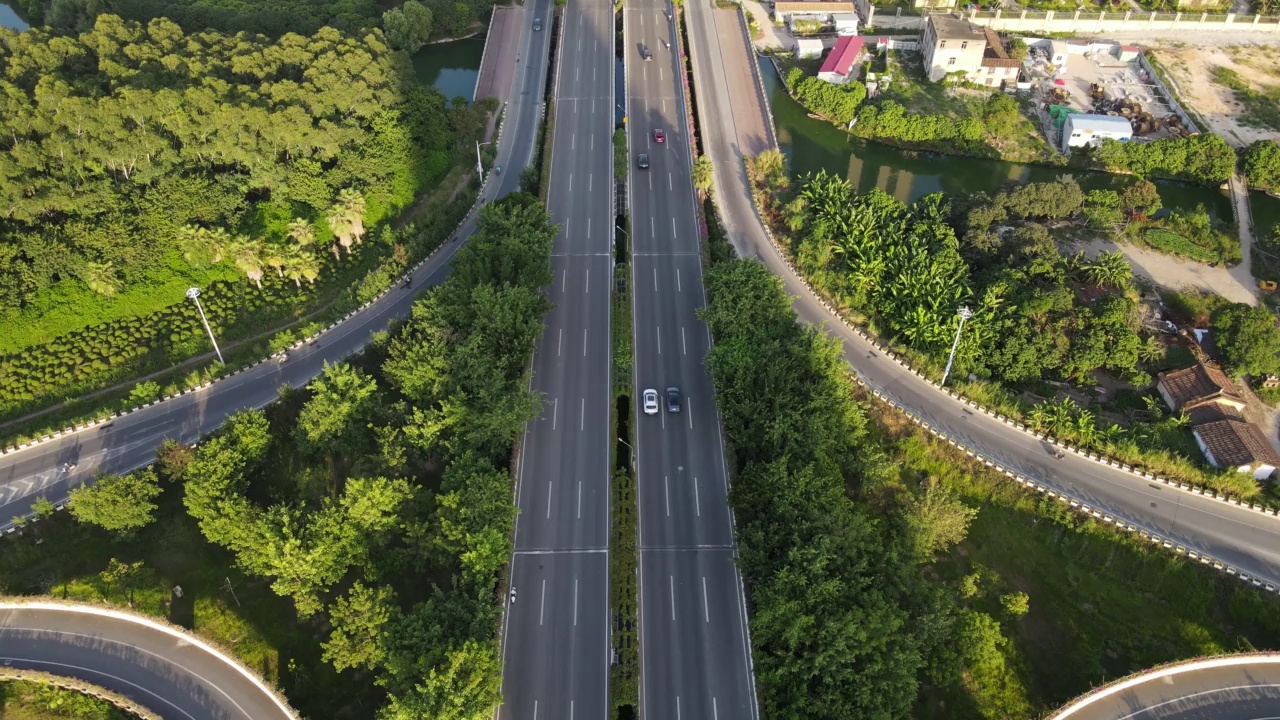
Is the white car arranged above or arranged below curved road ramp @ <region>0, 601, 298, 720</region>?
above

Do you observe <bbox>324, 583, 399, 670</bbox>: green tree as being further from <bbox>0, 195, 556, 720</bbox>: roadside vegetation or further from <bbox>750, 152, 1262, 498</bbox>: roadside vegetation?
<bbox>750, 152, 1262, 498</bbox>: roadside vegetation

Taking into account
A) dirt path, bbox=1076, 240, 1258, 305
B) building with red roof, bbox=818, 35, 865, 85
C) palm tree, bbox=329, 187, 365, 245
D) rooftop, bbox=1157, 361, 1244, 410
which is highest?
building with red roof, bbox=818, 35, 865, 85

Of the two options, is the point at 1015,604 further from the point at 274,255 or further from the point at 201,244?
the point at 201,244

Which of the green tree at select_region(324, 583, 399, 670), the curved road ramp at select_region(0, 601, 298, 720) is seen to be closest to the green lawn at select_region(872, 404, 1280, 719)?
the green tree at select_region(324, 583, 399, 670)

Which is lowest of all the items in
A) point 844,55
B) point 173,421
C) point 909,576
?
point 909,576

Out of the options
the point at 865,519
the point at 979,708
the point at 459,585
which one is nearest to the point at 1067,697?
the point at 979,708

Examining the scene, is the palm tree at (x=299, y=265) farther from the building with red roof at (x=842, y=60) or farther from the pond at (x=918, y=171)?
the building with red roof at (x=842, y=60)

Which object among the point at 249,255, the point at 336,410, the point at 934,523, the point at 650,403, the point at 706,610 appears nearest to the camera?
the point at 706,610

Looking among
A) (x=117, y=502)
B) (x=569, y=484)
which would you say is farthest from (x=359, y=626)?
(x=117, y=502)
